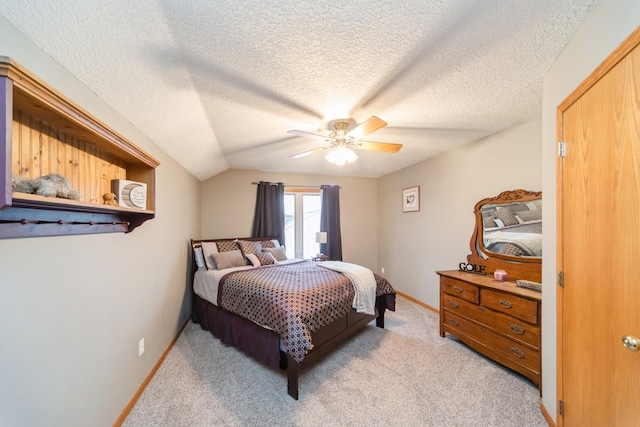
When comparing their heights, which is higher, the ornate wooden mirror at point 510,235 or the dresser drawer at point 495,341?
the ornate wooden mirror at point 510,235

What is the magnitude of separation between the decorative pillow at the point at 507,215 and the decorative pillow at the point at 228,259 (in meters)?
3.27

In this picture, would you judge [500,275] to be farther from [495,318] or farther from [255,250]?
[255,250]

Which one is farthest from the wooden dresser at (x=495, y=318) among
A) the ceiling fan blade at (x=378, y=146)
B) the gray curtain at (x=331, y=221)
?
the gray curtain at (x=331, y=221)

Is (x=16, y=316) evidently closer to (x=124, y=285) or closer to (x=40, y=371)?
(x=40, y=371)

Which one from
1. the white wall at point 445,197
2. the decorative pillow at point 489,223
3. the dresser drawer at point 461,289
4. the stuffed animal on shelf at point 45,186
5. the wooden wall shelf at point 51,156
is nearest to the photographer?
the wooden wall shelf at point 51,156

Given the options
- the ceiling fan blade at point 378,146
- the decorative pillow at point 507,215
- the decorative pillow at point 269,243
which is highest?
the ceiling fan blade at point 378,146

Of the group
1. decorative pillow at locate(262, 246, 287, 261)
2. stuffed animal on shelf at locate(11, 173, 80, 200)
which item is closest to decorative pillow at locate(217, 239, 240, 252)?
decorative pillow at locate(262, 246, 287, 261)

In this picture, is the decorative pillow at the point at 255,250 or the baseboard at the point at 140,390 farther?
the decorative pillow at the point at 255,250

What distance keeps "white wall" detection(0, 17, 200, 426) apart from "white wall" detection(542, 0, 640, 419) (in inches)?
96.1

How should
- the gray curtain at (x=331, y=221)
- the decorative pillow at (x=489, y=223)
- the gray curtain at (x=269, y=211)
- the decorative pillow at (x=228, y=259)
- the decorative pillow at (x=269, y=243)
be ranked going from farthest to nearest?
the gray curtain at (x=331, y=221) < the gray curtain at (x=269, y=211) < the decorative pillow at (x=269, y=243) < the decorative pillow at (x=228, y=259) < the decorative pillow at (x=489, y=223)

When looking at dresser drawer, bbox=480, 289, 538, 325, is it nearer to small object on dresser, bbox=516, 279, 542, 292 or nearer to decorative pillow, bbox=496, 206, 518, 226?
small object on dresser, bbox=516, 279, 542, 292

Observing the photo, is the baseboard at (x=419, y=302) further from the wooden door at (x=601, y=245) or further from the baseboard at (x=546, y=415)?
the wooden door at (x=601, y=245)

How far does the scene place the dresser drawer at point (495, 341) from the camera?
189cm

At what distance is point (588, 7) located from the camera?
112cm
